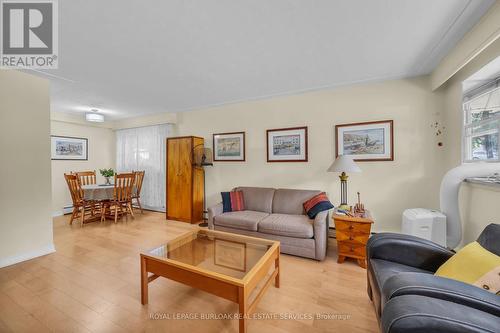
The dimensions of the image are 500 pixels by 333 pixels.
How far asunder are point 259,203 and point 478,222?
2.54m

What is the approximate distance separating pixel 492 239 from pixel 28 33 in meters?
4.01

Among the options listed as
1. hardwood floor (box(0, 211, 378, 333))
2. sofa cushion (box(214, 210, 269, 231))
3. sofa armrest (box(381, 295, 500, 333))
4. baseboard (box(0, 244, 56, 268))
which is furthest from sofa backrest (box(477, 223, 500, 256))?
baseboard (box(0, 244, 56, 268))

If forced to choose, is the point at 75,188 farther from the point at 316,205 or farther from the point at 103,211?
the point at 316,205

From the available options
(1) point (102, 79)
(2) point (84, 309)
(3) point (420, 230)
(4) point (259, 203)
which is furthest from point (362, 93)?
(2) point (84, 309)

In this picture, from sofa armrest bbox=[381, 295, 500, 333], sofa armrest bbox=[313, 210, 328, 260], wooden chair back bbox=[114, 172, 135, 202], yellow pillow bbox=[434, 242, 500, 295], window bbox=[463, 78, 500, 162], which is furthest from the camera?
wooden chair back bbox=[114, 172, 135, 202]

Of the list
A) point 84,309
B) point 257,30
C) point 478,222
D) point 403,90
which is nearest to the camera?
point 84,309

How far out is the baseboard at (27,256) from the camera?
2.28 m

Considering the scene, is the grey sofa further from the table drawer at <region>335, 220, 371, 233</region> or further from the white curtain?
the white curtain

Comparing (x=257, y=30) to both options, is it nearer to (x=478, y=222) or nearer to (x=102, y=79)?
(x=102, y=79)

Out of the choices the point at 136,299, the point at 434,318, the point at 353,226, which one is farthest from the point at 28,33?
the point at 353,226

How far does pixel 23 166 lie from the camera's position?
2451 mm

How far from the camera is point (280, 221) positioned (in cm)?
264

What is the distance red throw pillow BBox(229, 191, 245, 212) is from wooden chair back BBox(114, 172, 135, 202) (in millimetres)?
2331

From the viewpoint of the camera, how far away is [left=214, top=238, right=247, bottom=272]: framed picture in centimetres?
177
